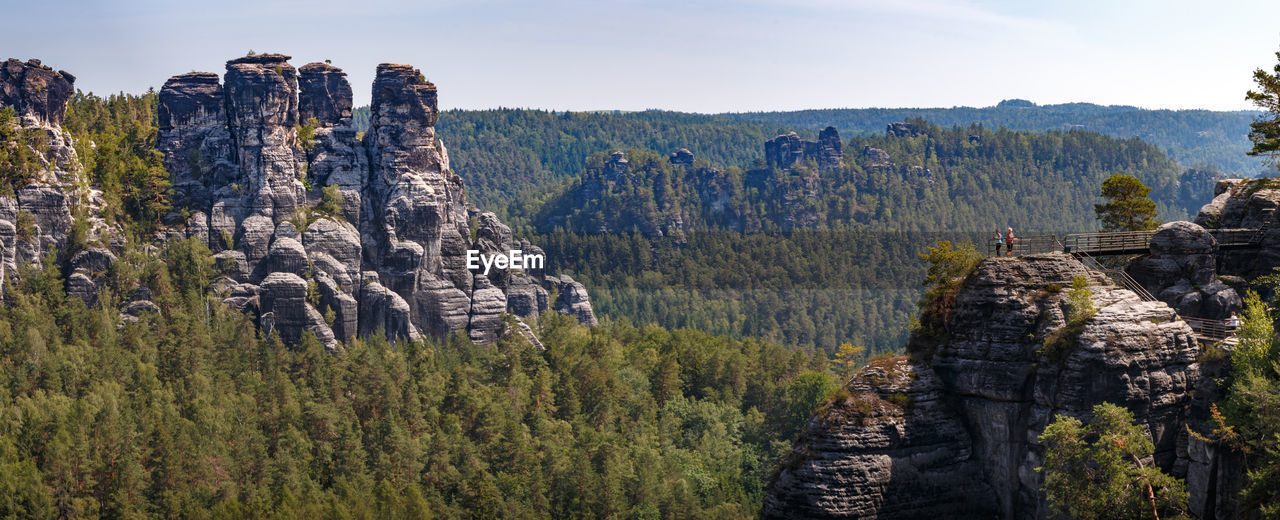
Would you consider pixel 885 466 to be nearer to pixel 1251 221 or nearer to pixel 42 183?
pixel 1251 221

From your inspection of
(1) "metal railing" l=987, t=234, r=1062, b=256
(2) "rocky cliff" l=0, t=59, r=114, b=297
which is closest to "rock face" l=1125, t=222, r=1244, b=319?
(1) "metal railing" l=987, t=234, r=1062, b=256

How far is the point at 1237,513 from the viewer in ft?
153

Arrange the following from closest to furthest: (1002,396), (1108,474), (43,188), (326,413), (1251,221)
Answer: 1. (1108,474)
2. (1002,396)
3. (1251,221)
4. (326,413)
5. (43,188)

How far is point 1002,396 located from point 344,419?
6248 cm

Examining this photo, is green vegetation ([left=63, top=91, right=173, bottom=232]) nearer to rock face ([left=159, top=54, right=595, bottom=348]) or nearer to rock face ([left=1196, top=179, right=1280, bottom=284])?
rock face ([left=159, top=54, right=595, bottom=348])

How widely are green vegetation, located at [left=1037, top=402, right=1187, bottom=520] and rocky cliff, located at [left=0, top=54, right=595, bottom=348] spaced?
8739 cm

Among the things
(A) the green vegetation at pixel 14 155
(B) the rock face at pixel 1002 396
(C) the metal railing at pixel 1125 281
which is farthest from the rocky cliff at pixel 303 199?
(C) the metal railing at pixel 1125 281

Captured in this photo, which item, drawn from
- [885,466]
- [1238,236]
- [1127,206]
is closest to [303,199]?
[1127,206]

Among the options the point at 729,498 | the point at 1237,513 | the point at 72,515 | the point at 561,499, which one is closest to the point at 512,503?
the point at 561,499

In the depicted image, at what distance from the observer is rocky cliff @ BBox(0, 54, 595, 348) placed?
404 feet

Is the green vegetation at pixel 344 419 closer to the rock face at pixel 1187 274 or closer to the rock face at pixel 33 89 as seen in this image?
the rock face at pixel 33 89

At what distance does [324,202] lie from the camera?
133 m

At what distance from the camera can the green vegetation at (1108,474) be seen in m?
46.9

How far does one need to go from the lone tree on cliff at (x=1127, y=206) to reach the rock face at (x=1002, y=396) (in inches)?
721
